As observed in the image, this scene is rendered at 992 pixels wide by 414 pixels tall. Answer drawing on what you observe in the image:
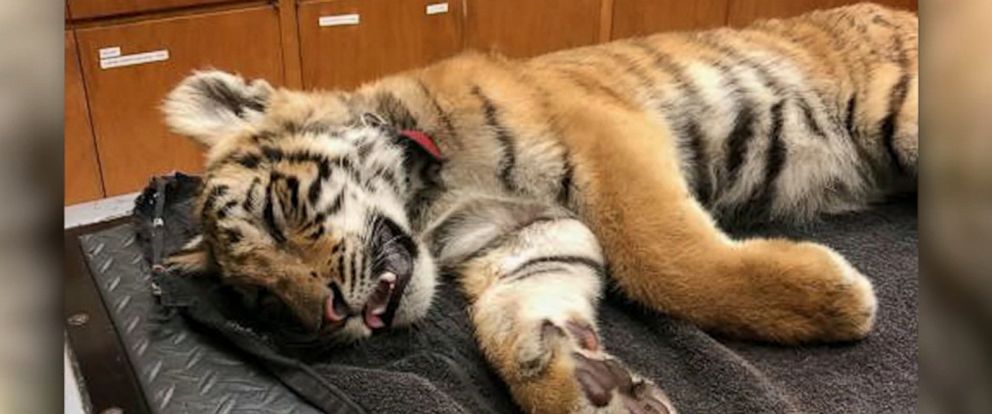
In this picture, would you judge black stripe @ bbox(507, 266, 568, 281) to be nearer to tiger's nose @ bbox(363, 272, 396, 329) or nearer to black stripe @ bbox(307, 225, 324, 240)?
tiger's nose @ bbox(363, 272, 396, 329)

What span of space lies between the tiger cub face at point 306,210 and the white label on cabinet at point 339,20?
130 centimetres

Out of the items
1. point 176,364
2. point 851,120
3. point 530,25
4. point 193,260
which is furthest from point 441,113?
point 530,25

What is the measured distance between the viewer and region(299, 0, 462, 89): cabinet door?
9.25 ft

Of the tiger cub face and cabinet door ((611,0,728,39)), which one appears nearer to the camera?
the tiger cub face

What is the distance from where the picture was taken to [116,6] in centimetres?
254

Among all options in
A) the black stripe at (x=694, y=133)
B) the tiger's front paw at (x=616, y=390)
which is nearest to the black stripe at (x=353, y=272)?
the tiger's front paw at (x=616, y=390)

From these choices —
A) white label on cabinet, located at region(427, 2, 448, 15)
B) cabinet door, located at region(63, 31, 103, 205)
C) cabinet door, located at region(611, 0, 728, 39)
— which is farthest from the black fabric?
cabinet door, located at region(611, 0, 728, 39)

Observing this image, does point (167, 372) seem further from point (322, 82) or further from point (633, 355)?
point (322, 82)

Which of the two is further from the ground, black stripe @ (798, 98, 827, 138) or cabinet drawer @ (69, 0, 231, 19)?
cabinet drawer @ (69, 0, 231, 19)

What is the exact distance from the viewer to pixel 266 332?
4.40ft

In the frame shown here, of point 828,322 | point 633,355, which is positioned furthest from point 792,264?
point 633,355

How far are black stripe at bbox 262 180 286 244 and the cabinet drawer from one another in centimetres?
141

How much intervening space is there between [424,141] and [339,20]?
1.48 meters

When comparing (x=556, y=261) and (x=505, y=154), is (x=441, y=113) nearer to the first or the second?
(x=505, y=154)
